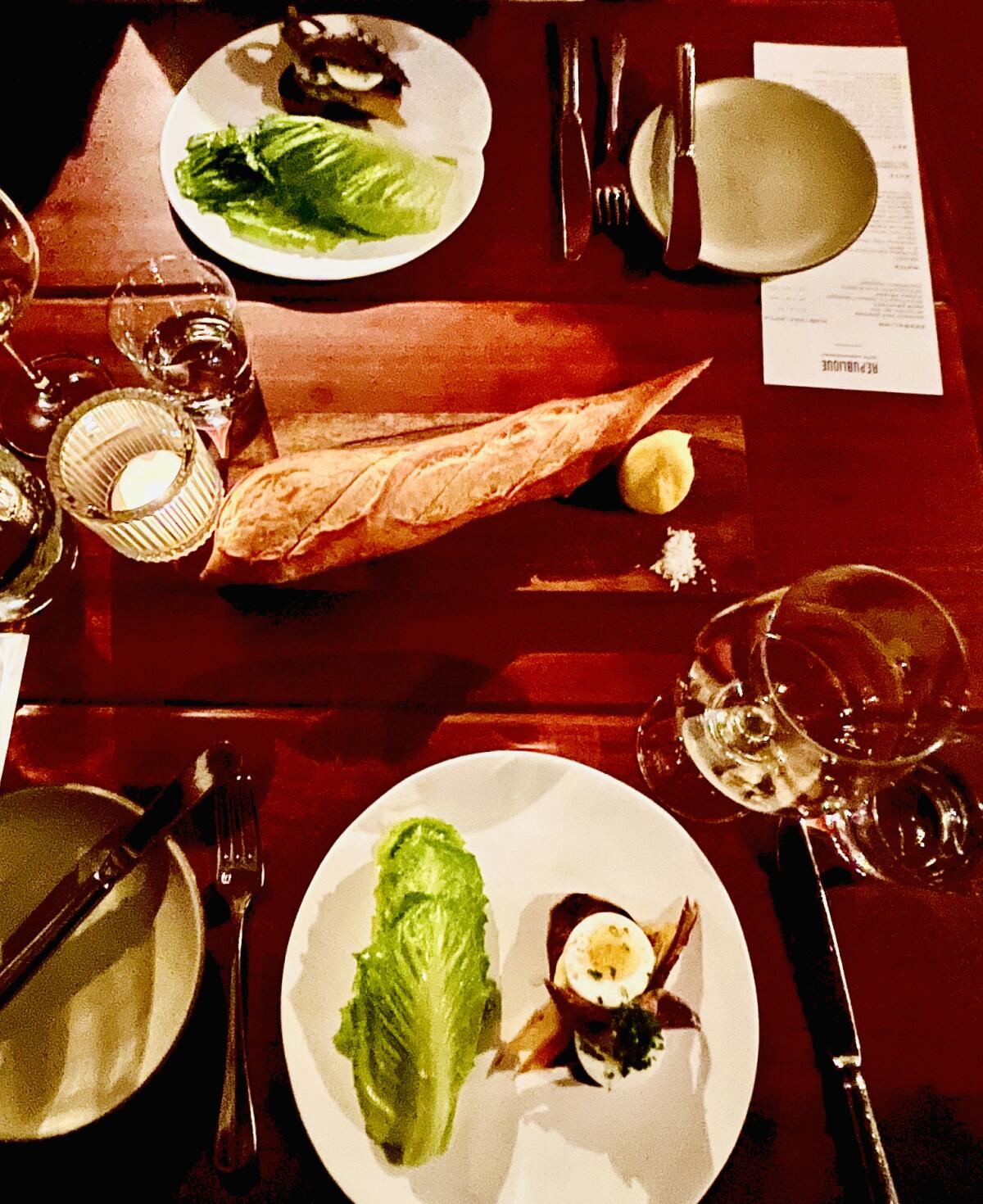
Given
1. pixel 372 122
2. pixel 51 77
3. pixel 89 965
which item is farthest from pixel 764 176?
pixel 89 965

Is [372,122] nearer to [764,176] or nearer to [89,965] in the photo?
[764,176]

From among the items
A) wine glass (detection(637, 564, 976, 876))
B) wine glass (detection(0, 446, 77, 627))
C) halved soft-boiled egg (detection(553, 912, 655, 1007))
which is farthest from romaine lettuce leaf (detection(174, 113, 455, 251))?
halved soft-boiled egg (detection(553, 912, 655, 1007))

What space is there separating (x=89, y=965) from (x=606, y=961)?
514 millimetres

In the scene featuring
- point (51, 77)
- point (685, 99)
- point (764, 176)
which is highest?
point (51, 77)

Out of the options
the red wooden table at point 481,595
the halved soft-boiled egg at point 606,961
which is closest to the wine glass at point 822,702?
the red wooden table at point 481,595

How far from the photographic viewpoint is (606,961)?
0.82m

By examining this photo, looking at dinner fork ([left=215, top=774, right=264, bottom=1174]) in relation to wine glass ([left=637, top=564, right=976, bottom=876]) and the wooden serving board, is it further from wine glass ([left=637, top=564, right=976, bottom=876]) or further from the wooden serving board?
wine glass ([left=637, top=564, right=976, bottom=876])

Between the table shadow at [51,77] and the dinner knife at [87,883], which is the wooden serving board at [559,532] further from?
the table shadow at [51,77]

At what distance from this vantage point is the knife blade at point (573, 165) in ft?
3.98

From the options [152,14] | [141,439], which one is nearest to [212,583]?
[141,439]

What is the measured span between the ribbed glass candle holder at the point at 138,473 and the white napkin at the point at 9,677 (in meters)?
0.16

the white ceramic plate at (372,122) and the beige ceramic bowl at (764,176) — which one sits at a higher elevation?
the white ceramic plate at (372,122)

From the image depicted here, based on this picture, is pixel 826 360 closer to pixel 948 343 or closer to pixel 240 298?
pixel 948 343

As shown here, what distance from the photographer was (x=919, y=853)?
943 mm
